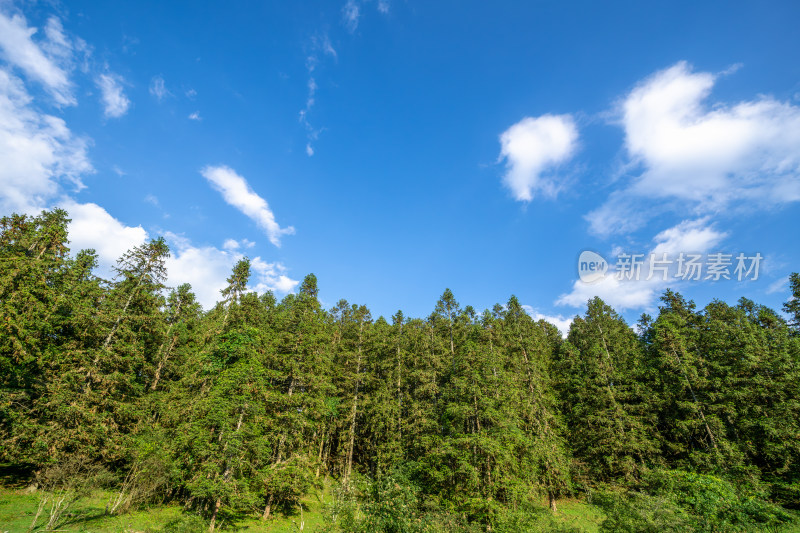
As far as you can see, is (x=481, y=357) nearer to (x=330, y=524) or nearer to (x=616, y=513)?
(x=616, y=513)

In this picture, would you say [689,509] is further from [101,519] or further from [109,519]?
[101,519]

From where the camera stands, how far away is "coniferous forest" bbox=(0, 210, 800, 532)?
19016 mm

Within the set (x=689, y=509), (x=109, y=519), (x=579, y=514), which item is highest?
(x=689, y=509)

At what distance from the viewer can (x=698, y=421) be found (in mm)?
27469

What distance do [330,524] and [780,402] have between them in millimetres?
36888

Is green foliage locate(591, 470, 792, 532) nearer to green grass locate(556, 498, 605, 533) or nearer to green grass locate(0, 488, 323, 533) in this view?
green grass locate(556, 498, 605, 533)

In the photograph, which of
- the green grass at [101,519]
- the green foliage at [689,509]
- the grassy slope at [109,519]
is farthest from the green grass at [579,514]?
the green grass at [101,519]

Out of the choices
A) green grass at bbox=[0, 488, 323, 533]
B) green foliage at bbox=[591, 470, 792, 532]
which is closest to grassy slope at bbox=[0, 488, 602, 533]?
green grass at bbox=[0, 488, 323, 533]

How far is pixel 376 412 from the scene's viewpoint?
30.3 m

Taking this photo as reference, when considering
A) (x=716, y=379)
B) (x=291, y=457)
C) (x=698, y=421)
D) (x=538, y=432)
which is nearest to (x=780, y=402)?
(x=716, y=379)

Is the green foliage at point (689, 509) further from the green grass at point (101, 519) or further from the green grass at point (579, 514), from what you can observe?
the green grass at point (101, 519)

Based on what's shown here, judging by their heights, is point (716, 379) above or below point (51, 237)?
below

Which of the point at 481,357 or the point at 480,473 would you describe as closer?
the point at 480,473

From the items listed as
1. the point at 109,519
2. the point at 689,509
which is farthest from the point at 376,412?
the point at 689,509
